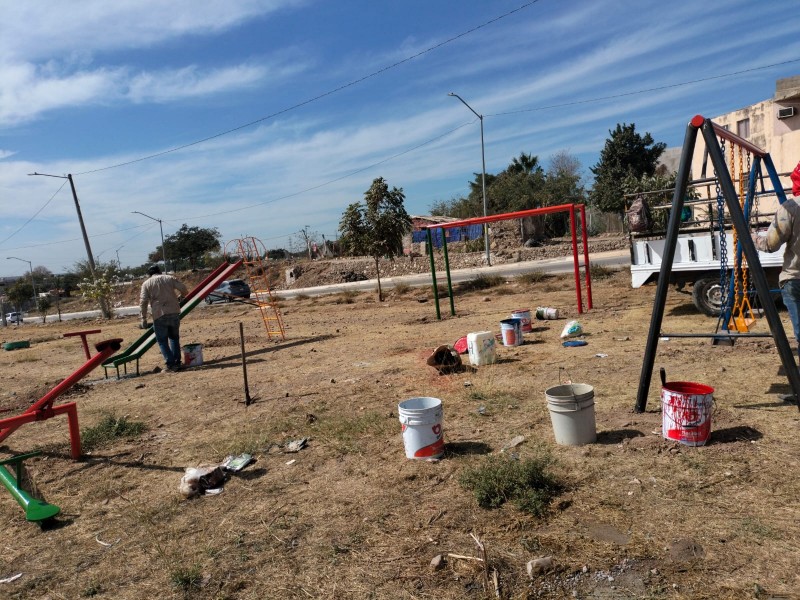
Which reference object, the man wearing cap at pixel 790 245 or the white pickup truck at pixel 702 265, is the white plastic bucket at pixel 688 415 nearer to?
the man wearing cap at pixel 790 245

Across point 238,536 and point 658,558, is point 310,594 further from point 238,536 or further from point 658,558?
point 658,558

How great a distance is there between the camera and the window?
96.8 ft

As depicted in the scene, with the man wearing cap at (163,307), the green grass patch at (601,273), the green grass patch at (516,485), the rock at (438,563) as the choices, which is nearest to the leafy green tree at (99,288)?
the man wearing cap at (163,307)

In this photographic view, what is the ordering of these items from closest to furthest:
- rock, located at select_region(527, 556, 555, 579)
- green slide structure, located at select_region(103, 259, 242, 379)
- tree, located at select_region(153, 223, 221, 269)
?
1. rock, located at select_region(527, 556, 555, 579)
2. green slide structure, located at select_region(103, 259, 242, 379)
3. tree, located at select_region(153, 223, 221, 269)

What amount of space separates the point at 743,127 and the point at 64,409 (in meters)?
33.6

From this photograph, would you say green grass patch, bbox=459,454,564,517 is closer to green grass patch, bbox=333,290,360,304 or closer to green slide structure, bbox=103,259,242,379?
green slide structure, bbox=103,259,242,379

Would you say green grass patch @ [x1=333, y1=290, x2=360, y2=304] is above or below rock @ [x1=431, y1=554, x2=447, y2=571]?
below

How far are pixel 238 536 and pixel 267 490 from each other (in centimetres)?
70

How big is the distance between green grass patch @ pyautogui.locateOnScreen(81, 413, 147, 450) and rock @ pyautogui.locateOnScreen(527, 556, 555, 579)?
488 centimetres

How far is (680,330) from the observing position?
878 centimetres

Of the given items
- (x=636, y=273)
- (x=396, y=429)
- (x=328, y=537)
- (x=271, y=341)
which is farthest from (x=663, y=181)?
(x=328, y=537)

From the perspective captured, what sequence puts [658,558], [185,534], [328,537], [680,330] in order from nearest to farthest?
[658,558] < [328,537] < [185,534] < [680,330]

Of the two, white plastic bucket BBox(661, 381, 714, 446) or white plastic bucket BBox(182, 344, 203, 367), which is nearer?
white plastic bucket BBox(661, 381, 714, 446)

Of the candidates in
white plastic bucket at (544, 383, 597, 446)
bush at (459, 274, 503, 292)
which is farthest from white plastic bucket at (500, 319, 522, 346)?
bush at (459, 274, 503, 292)
